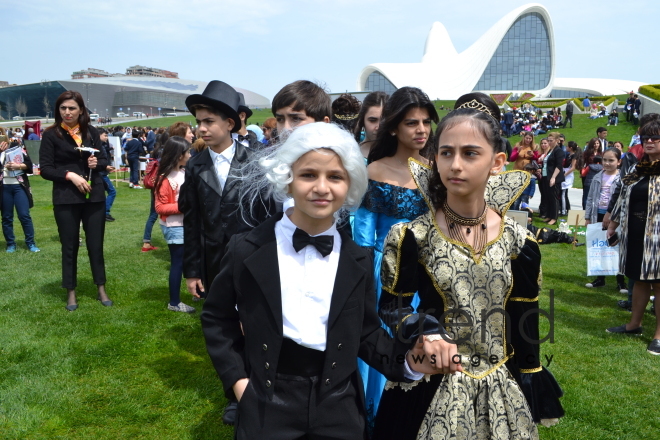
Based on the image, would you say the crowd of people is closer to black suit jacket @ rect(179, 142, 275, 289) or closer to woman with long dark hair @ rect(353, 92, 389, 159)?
black suit jacket @ rect(179, 142, 275, 289)

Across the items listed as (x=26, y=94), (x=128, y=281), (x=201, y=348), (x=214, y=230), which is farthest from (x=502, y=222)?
(x=26, y=94)

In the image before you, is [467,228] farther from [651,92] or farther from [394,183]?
[651,92]

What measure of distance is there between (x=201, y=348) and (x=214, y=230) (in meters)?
1.85

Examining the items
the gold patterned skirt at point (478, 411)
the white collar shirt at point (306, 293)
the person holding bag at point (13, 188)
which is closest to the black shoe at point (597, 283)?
the gold patterned skirt at point (478, 411)

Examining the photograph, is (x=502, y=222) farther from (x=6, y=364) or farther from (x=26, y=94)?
(x=26, y=94)

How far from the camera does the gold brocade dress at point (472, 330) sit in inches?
79.5

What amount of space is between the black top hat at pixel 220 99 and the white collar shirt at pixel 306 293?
1823 mm

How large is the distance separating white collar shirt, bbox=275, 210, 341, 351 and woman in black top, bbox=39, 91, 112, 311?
4238 mm

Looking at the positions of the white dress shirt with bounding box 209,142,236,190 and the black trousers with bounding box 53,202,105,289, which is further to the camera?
the black trousers with bounding box 53,202,105,289

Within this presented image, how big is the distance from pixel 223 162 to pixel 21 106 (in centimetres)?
10621

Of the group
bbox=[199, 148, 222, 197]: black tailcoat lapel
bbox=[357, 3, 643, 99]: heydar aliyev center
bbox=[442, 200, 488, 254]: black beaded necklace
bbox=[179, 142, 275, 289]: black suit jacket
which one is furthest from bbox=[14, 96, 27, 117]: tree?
bbox=[442, 200, 488, 254]: black beaded necklace

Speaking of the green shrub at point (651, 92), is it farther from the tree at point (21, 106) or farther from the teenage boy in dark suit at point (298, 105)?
the tree at point (21, 106)

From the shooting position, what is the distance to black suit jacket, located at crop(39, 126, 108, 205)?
5383 mm

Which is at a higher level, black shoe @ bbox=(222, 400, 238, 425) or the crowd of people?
the crowd of people
